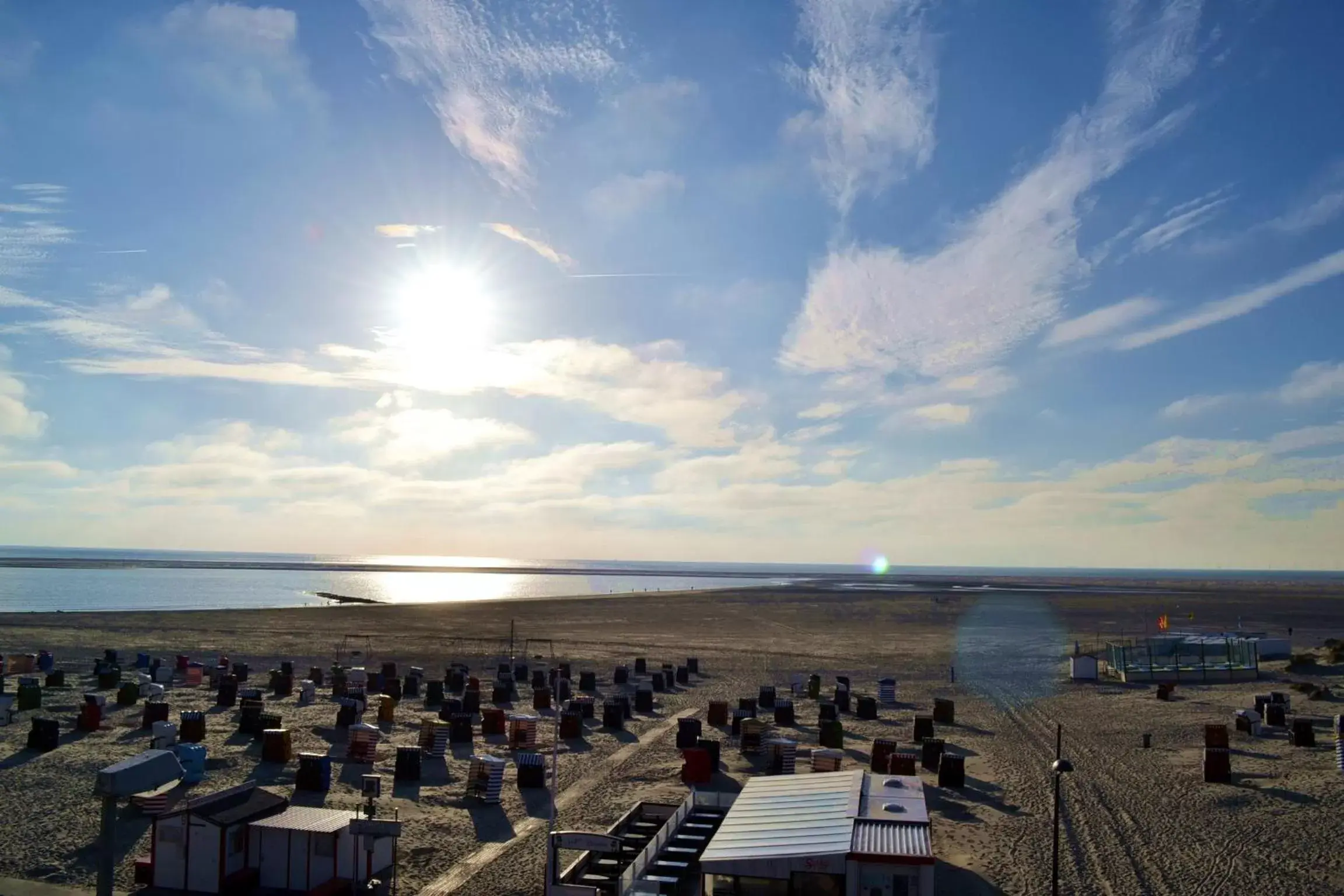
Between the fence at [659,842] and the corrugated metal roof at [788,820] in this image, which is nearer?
the corrugated metal roof at [788,820]

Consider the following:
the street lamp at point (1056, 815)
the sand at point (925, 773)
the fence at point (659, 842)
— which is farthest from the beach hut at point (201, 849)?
the street lamp at point (1056, 815)

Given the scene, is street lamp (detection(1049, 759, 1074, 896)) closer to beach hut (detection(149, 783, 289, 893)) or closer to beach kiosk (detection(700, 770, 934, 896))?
beach kiosk (detection(700, 770, 934, 896))

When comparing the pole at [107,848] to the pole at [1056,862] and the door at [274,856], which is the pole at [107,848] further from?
the pole at [1056,862]

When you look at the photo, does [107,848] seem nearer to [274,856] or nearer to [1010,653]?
[274,856]

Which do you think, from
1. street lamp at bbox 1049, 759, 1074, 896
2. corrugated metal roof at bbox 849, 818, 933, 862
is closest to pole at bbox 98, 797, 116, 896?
corrugated metal roof at bbox 849, 818, 933, 862

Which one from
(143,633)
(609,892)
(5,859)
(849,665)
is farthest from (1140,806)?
(143,633)

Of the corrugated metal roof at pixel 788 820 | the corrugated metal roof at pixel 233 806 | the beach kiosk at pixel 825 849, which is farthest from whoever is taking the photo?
the corrugated metal roof at pixel 233 806
